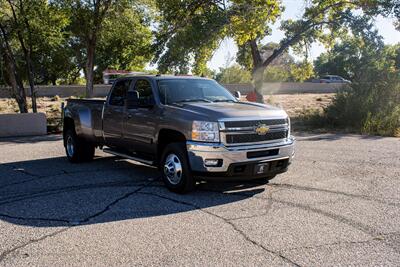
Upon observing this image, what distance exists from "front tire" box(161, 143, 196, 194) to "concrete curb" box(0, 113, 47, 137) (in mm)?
11931

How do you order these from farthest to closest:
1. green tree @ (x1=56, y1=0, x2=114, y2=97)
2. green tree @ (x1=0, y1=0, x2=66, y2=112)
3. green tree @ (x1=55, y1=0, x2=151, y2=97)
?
green tree @ (x1=55, y1=0, x2=151, y2=97)
green tree @ (x1=56, y1=0, x2=114, y2=97)
green tree @ (x1=0, y1=0, x2=66, y2=112)

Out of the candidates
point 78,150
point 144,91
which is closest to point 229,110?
point 144,91

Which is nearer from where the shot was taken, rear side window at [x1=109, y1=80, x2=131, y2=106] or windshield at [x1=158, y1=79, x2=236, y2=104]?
windshield at [x1=158, y1=79, x2=236, y2=104]

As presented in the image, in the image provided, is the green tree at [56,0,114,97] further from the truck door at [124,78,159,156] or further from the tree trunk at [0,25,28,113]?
the truck door at [124,78,159,156]

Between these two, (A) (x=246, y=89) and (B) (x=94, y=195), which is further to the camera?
(A) (x=246, y=89)

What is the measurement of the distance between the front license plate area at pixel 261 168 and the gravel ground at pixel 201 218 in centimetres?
40

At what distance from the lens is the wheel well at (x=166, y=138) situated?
7188 millimetres

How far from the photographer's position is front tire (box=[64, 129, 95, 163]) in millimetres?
10133

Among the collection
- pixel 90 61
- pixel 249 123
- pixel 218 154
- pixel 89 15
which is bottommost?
pixel 218 154

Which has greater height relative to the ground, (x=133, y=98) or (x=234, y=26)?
(x=234, y=26)

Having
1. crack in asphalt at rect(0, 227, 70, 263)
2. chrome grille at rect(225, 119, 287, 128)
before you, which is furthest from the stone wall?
crack in asphalt at rect(0, 227, 70, 263)

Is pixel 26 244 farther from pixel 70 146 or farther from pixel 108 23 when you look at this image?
pixel 108 23

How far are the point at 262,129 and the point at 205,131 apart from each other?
2.92 feet

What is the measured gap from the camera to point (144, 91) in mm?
8258
